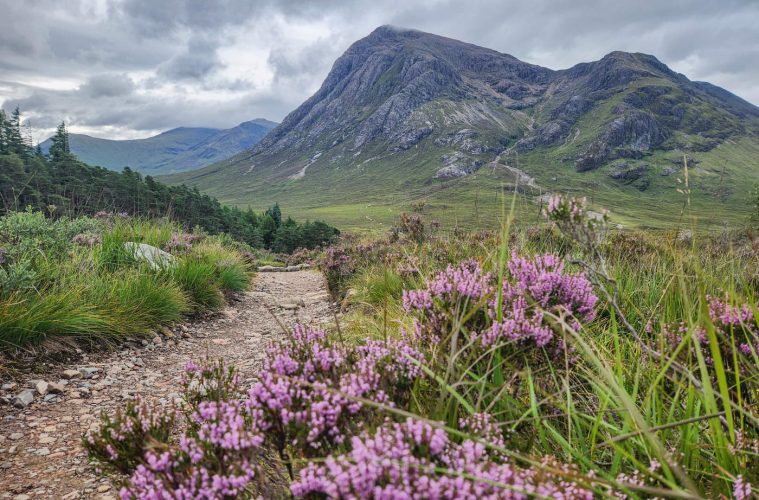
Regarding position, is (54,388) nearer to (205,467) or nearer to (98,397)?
(98,397)

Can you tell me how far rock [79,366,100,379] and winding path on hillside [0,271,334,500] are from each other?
5 centimetres

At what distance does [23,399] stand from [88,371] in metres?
0.90

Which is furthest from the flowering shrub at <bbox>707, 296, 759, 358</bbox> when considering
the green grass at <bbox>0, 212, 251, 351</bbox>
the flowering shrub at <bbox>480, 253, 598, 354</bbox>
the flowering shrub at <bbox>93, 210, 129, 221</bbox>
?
the flowering shrub at <bbox>93, 210, 129, 221</bbox>

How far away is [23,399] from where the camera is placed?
14.5 ft

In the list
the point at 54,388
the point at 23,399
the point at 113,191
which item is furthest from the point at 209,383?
the point at 113,191

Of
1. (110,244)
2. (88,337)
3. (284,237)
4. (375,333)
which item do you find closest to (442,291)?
(375,333)

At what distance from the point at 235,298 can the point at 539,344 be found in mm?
9545

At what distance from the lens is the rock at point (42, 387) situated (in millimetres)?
4652

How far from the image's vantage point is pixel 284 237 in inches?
2571

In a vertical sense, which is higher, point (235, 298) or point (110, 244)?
point (110, 244)

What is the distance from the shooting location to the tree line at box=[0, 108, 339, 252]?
45.3m

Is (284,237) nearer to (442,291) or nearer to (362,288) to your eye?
(362,288)

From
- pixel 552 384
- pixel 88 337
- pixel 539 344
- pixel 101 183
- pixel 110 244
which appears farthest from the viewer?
pixel 101 183

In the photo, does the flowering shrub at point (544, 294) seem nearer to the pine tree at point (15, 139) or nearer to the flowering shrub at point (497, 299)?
the flowering shrub at point (497, 299)
